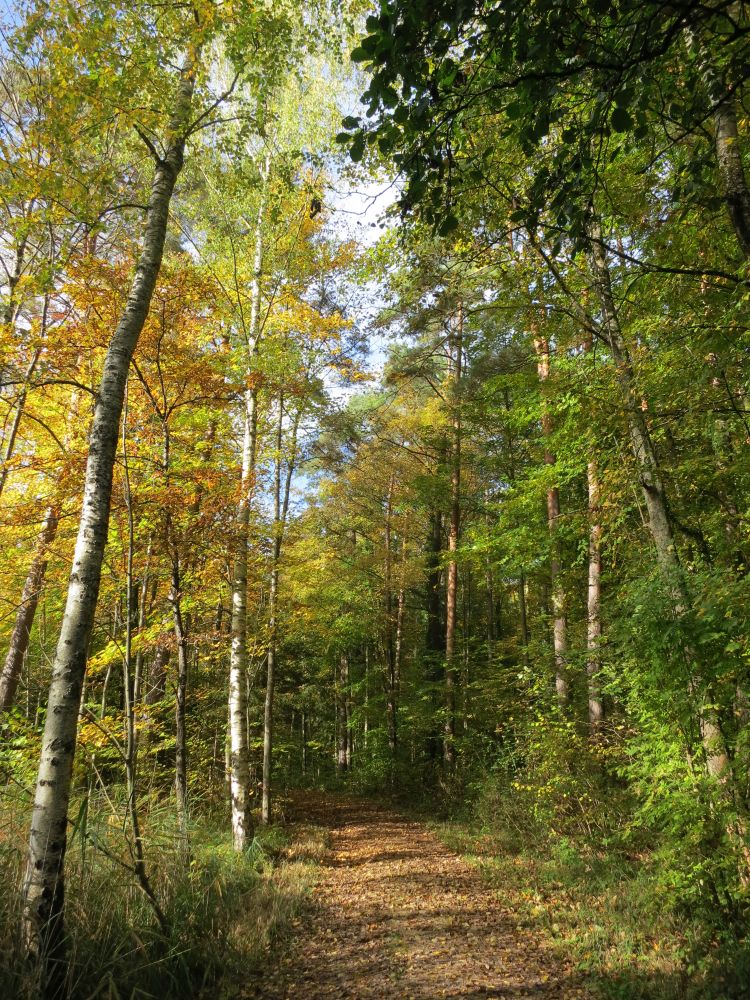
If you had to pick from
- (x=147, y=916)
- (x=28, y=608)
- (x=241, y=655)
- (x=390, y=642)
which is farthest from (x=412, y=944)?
(x=390, y=642)

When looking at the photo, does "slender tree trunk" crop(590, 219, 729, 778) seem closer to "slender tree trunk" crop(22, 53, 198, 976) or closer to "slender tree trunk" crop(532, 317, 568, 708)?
"slender tree trunk" crop(532, 317, 568, 708)

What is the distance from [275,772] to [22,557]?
12526 mm

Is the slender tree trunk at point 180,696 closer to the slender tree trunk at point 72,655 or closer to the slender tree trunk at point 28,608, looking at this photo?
the slender tree trunk at point 72,655

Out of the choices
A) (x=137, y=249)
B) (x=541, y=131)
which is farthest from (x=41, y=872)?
(x=137, y=249)

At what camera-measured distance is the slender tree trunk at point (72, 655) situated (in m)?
3.17

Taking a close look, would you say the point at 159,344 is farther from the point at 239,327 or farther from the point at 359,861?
the point at 359,861

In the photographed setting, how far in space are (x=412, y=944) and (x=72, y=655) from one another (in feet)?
13.0

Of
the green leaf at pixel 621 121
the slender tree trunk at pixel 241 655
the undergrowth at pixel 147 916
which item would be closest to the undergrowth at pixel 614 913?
the undergrowth at pixel 147 916

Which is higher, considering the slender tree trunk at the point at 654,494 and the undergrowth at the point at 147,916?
the slender tree trunk at the point at 654,494

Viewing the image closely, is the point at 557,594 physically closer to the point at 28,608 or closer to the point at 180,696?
the point at 180,696

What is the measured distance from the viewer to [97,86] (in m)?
4.52

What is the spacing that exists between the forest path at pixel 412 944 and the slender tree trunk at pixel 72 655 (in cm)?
171

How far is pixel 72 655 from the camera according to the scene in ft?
11.6

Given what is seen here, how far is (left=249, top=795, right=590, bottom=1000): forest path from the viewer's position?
389 cm
